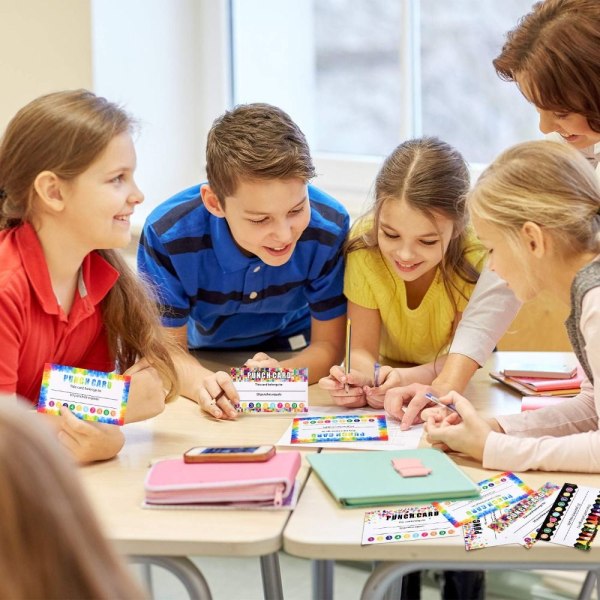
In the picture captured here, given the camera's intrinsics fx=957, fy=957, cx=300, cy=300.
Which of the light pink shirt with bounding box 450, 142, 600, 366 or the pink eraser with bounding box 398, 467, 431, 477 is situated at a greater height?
the light pink shirt with bounding box 450, 142, 600, 366

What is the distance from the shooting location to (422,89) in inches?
127

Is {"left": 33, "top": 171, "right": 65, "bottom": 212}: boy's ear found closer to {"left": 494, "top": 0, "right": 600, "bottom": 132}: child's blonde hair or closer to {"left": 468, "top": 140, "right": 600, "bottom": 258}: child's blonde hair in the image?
{"left": 468, "top": 140, "right": 600, "bottom": 258}: child's blonde hair

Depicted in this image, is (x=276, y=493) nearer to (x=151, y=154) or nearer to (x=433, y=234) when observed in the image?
(x=433, y=234)

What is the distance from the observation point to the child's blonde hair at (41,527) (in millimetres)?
586

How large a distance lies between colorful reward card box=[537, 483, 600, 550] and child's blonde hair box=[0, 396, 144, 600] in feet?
2.63

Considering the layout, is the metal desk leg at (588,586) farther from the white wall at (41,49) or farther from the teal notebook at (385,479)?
the white wall at (41,49)

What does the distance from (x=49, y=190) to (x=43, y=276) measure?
0.15 metres

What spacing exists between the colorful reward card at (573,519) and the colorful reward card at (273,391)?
1.86 ft

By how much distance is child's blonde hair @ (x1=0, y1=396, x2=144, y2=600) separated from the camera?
59cm

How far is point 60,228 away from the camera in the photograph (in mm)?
1666

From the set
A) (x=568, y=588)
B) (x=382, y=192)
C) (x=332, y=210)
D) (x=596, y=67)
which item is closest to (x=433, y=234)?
(x=382, y=192)

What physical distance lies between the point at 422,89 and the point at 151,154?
95 cm

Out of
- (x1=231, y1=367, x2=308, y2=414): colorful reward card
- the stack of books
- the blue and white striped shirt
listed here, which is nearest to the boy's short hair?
the blue and white striped shirt

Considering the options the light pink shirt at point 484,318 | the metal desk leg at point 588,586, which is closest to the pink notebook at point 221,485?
the light pink shirt at point 484,318
